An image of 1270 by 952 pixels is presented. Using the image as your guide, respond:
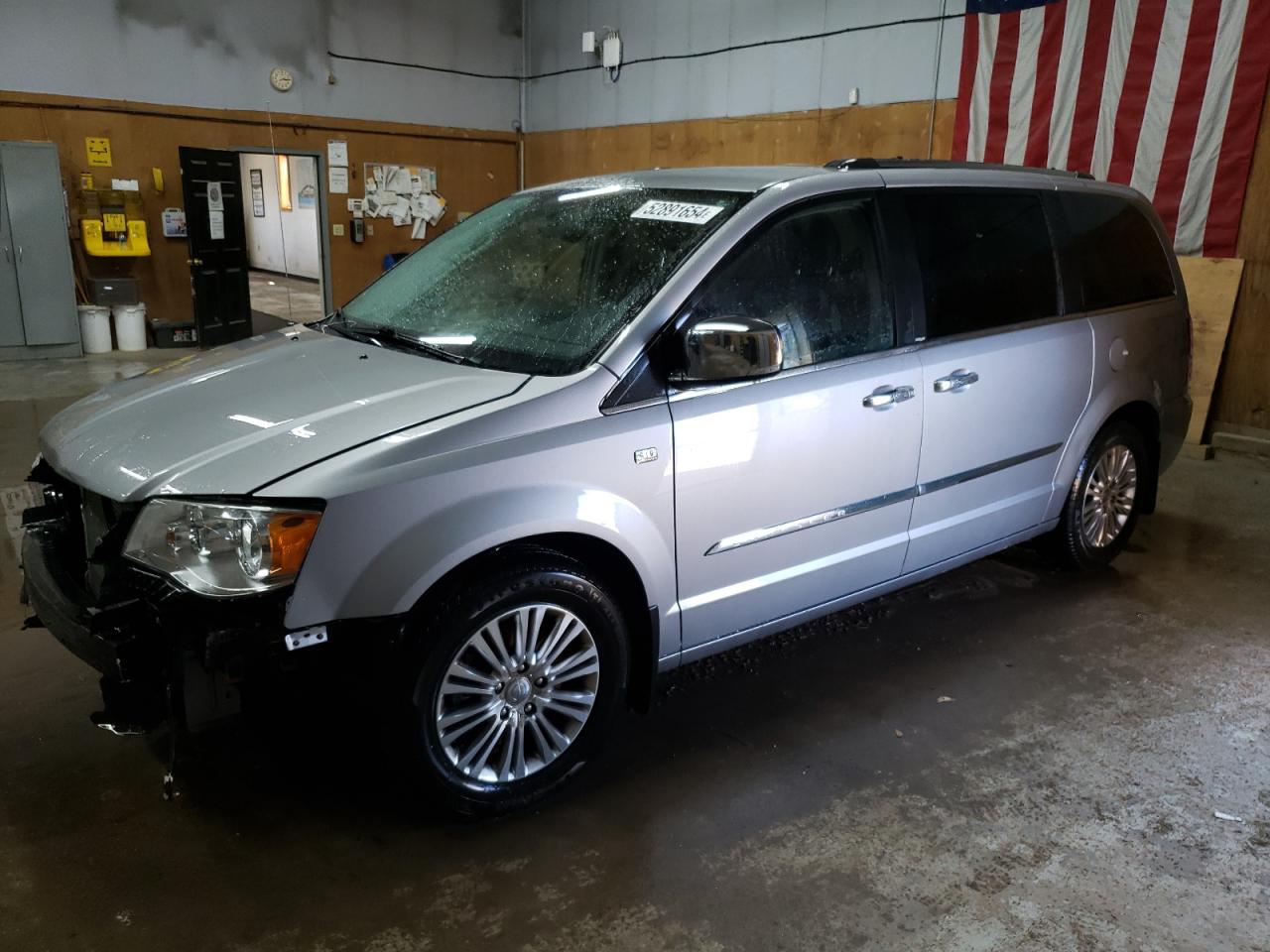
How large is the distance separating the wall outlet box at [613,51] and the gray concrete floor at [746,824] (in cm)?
954

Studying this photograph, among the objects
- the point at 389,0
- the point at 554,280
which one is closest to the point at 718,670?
the point at 554,280

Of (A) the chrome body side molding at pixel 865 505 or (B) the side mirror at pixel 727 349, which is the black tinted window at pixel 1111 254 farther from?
(B) the side mirror at pixel 727 349

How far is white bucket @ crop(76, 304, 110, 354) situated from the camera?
31.3 ft

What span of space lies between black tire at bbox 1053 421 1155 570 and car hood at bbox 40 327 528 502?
8.35ft

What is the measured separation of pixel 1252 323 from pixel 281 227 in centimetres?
1639

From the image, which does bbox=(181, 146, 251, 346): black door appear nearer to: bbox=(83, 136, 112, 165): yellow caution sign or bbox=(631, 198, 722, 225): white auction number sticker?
bbox=(83, 136, 112, 165): yellow caution sign

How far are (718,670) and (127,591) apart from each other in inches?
73.8

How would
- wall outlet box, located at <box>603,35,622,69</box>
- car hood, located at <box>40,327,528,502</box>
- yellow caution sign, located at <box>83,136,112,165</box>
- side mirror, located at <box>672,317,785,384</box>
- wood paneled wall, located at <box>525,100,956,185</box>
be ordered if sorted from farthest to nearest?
wall outlet box, located at <box>603,35,622,69</box>, yellow caution sign, located at <box>83,136,112,165</box>, wood paneled wall, located at <box>525,100,956,185</box>, side mirror, located at <box>672,317,785,384</box>, car hood, located at <box>40,327,528,502</box>

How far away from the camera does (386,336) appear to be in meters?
2.87

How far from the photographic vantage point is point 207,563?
2.03 m

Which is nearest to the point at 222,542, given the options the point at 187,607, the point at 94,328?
the point at 187,607


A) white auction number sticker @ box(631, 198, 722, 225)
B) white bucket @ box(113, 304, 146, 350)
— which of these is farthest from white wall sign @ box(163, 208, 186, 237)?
white auction number sticker @ box(631, 198, 722, 225)

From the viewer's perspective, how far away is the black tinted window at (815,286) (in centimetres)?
261

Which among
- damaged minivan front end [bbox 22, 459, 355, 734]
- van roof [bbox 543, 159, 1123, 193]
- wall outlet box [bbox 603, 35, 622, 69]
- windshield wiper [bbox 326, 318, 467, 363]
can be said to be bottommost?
damaged minivan front end [bbox 22, 459, 355, 734]
